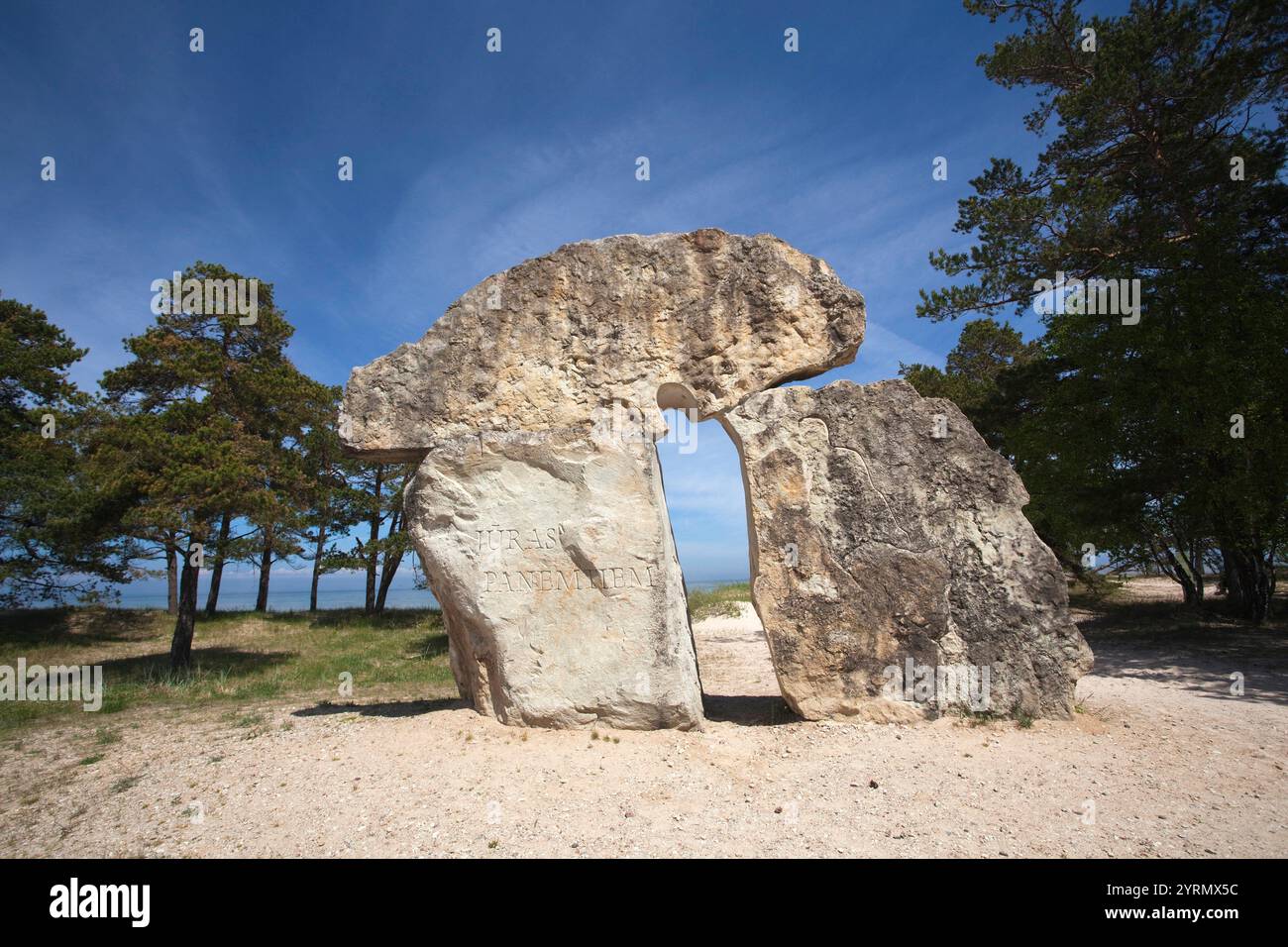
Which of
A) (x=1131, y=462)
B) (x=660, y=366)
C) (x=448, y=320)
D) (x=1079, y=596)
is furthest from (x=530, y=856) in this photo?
(x=1079, y=596)

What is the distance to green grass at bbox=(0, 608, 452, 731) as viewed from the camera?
10.2 meters

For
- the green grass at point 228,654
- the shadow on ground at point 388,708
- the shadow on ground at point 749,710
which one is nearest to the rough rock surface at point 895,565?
the shadow on ground at point 749,710

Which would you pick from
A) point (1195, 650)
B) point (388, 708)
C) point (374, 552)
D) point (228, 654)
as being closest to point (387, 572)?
point (374, 552)

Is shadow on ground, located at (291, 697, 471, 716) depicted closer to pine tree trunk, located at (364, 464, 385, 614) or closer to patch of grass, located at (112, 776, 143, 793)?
patch of grass, located at (112, 776, 143, 793)

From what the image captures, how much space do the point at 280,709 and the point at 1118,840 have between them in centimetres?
864

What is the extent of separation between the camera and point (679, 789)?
4910 millimetres

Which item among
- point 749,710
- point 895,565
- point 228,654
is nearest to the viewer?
point 895,565

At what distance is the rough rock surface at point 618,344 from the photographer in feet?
21.3

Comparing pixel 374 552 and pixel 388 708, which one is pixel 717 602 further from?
pixel 388 708

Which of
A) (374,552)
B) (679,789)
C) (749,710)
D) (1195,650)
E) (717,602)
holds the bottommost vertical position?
(717,602)

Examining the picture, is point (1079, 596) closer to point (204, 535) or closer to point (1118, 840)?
point (1118, 840)

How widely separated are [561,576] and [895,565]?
3.17 m

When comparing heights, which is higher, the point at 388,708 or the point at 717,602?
the point at 388,708

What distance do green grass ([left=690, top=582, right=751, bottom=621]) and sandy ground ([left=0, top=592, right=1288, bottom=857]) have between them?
35.7 feet
